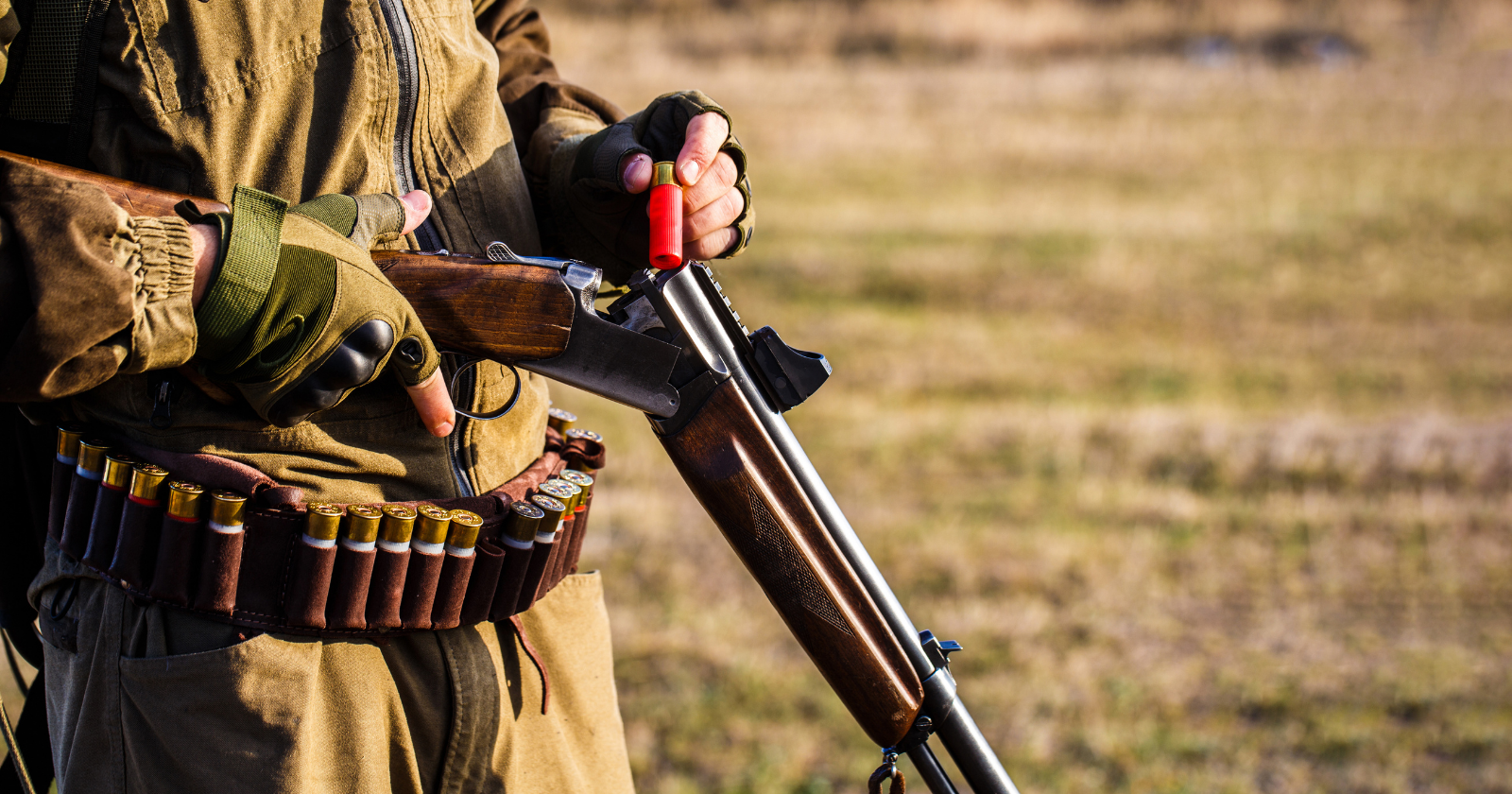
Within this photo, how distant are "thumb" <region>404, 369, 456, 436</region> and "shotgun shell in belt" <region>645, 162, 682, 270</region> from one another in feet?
1.49

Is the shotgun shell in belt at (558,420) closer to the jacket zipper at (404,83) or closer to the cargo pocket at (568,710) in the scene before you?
the cargo pocket at (568,710)

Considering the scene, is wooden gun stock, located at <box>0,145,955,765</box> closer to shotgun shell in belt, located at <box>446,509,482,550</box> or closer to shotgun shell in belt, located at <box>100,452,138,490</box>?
shotgun shell in belt, located at <box>446,509,482,550</box>

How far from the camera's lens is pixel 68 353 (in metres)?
1.59

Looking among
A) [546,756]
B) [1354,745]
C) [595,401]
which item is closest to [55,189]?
[546,756]

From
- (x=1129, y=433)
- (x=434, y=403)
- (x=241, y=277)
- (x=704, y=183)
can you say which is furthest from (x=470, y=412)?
(x=1129, y=433)

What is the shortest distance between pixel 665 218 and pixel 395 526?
28.3 inches

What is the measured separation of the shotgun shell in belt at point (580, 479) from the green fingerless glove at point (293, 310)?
0.53 metres

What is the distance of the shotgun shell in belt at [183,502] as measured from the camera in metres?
1.84

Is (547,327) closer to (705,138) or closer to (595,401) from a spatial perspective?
(705,138)

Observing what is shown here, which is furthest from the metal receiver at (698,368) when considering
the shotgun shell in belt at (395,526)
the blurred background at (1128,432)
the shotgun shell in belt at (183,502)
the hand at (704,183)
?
the blurred background at (1128,432)

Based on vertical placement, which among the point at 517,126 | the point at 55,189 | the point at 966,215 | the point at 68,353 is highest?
the point at 966,215

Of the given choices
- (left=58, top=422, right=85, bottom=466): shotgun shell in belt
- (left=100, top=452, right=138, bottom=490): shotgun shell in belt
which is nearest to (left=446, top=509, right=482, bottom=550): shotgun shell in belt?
(left=100, top=452, right=138, bottom=490): shotgun shell in belt

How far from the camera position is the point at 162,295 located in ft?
5.46

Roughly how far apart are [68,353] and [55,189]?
0.23 metres
